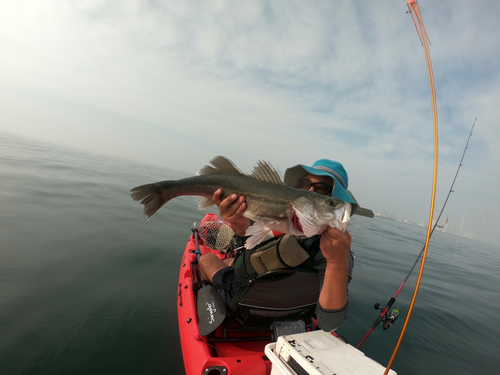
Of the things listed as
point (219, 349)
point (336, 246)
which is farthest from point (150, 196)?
point (336, 246)

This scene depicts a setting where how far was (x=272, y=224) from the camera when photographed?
9.86ft

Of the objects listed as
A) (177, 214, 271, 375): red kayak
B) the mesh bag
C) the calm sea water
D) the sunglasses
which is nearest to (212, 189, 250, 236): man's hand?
the sunglasses

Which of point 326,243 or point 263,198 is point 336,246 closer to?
point 326,243

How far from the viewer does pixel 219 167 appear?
11.6 ft

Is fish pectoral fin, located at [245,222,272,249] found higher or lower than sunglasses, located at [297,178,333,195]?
lower

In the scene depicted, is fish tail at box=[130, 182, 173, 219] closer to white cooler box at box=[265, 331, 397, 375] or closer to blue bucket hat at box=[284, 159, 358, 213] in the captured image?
blue bucket hat at box=[284, 159, 358, 213]

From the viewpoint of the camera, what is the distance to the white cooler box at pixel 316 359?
219 cm

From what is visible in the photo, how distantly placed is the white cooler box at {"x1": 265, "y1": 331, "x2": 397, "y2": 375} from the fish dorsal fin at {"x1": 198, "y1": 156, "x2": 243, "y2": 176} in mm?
2271

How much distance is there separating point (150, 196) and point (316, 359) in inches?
117

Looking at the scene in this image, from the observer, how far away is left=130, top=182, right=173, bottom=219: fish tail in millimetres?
3455

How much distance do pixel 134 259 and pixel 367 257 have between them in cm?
1196

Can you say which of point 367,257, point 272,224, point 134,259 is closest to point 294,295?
point 272,224

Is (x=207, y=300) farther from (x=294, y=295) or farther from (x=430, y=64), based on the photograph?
(x=430, y=64)

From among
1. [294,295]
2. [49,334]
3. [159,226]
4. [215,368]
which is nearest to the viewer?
[215,368]
